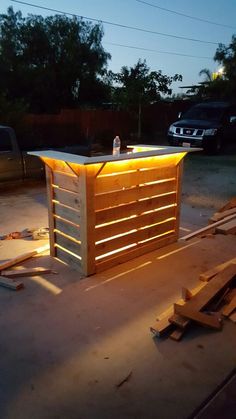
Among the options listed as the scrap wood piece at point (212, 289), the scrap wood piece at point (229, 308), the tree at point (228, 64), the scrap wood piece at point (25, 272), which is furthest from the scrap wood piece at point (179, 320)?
the tree at point (228, 64)

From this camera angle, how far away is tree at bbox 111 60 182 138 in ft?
54.4

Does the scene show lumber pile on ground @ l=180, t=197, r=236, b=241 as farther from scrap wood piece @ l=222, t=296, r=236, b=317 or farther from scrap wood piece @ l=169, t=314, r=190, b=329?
scrap wood piece @ l=169, t=314, r=190, b=329

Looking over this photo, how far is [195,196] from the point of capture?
8.35m

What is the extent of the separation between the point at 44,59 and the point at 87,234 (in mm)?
21555

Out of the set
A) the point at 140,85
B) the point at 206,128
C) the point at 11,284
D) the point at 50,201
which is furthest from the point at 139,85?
the point at 11,284

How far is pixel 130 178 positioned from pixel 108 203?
474 millimetres

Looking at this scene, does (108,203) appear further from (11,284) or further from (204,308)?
(204,308)

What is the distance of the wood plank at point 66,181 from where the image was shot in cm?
403

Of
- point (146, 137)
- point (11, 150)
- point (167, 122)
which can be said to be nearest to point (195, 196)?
point (11, 150)

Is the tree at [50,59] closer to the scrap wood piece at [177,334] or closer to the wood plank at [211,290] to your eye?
the wood plank at [211,290]

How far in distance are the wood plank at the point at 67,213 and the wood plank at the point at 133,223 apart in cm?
29

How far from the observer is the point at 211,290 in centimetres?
359

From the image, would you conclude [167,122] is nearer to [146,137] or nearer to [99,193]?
[146,137]

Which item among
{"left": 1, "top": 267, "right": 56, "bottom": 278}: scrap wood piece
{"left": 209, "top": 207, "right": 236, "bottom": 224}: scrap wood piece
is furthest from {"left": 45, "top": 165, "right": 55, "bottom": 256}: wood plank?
{"left": 209, "top": 207, "right": 236, "bottom": 224}: scrap wood piece
